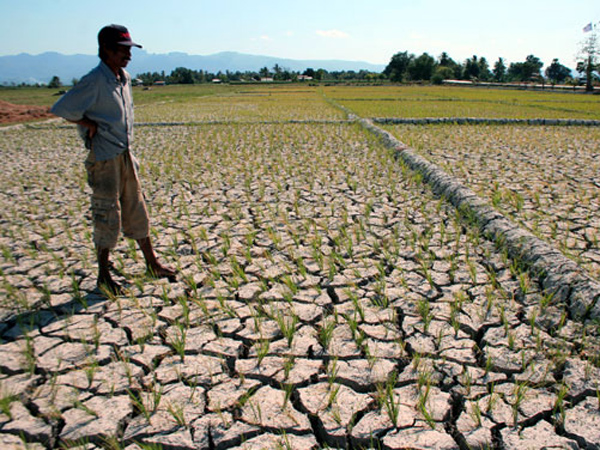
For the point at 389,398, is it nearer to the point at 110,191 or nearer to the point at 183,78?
the point at 110,191

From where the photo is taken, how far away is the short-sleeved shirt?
8.61 feet

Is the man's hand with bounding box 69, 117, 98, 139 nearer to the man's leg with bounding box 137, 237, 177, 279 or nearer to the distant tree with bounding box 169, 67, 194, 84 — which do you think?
the man's leg with bounding box 137, 237, 177, 279

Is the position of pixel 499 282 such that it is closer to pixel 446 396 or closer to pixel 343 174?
pixel 446 396

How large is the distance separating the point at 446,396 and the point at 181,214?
3.47 m

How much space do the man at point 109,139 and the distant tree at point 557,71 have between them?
105m

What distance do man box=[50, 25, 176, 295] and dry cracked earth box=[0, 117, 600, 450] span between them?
466 mm

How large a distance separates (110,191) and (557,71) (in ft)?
358

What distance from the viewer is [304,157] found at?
7.78 m

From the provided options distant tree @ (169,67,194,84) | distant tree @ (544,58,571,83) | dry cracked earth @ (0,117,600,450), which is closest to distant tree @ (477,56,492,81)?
distant tree @ (544,58,571,83)

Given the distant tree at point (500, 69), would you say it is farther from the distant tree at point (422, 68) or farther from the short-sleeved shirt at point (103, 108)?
the short-sleeved shirt at point (103, 108)

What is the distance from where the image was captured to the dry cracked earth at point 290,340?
75.3 inches

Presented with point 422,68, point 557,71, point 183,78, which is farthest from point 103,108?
point 557,71

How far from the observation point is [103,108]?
9.02ft

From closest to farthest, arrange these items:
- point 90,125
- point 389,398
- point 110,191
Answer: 1. point 389,398
2. point 90,125
3. point 110,191
